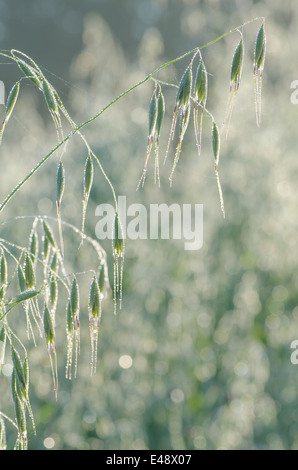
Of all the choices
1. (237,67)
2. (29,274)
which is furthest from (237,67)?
(29,274)

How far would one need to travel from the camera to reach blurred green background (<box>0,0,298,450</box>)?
2.02m

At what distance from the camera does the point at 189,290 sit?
2.41 meters

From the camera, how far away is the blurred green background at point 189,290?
2.02 metres

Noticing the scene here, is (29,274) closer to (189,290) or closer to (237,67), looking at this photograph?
(237,67)

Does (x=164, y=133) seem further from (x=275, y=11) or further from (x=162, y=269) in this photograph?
(x=162, y=269)

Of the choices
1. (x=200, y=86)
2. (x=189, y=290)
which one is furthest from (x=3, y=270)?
(x=189, y=290)

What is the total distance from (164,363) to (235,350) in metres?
0.28

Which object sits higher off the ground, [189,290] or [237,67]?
[237,67]

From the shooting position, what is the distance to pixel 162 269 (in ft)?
8.32

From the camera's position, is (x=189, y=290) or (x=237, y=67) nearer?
(x=237, y=67)

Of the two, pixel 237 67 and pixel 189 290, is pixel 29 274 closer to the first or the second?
pixel 237 67

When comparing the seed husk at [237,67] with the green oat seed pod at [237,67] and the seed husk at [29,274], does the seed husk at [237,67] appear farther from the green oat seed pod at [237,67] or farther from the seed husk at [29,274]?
the seed husk at [29,274]

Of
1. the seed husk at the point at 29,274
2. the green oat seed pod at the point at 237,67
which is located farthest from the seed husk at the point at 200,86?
the seed husk at the point at 29,274
